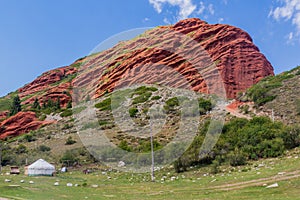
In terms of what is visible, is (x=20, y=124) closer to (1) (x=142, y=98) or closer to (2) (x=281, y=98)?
(1) (x=142, y=98)

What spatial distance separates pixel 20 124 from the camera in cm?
10238

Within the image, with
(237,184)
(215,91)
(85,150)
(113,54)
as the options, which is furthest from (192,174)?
(113,54)

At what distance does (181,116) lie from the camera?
60.2 metres

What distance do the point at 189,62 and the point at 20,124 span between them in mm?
56044

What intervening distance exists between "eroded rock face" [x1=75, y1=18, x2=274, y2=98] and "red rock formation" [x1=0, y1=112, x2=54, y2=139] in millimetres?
21977

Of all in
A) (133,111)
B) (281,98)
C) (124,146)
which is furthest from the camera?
(133,111)

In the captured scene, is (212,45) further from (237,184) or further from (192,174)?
(237,184)

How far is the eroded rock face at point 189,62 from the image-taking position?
105 metres

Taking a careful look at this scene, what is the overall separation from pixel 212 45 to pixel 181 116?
6288cm

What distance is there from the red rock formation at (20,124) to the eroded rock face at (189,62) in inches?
865

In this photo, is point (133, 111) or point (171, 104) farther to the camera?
point (133, 111)

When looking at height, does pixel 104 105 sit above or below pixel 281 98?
above

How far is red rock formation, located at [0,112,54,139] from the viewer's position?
98.9 meters

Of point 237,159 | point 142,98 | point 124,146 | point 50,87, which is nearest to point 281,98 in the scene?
point 124,146
